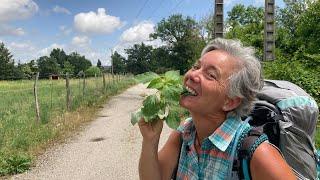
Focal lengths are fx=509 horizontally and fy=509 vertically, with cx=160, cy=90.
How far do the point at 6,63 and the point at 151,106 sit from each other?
10705cm

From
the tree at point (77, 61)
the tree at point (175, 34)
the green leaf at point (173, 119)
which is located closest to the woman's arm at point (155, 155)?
the green leaf at point (173, 119)

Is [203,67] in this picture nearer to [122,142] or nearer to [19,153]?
[19,153]

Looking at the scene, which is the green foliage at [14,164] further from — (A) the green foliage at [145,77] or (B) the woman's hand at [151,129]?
(A) the green foliage at [145,77]

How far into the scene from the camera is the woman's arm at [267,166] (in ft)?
6.34

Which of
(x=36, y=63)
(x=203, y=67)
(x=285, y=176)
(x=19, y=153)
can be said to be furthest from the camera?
(x=36, y=63)

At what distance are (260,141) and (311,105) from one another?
15.4 inches

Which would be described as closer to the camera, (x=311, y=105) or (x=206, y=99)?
(x=206, y=99)

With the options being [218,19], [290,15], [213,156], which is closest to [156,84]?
[213,156]

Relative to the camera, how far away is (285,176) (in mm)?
1943

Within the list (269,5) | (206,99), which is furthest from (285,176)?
(269,5)

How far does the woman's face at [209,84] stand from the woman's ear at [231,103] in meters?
0.02

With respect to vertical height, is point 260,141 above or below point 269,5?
below

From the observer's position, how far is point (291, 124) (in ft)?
7.09

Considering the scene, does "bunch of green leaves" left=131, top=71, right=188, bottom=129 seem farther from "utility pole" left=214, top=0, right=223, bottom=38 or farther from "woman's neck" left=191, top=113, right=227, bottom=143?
"utility pole" left=214, top=0, right=223, bottom=38
